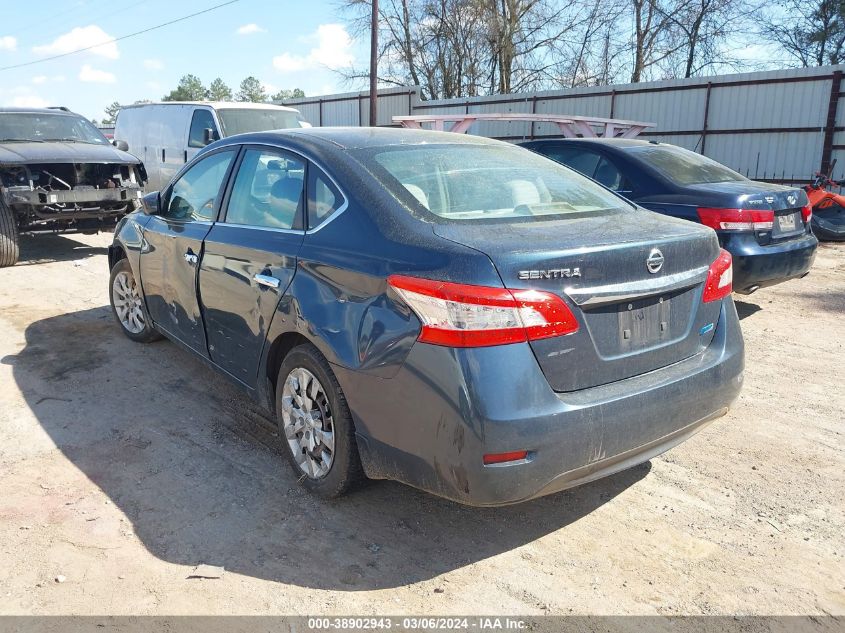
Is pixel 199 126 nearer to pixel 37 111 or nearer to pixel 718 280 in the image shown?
pixel 37 111

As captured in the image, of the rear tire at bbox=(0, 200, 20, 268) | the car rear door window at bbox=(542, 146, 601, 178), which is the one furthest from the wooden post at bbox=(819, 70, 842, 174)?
the rear tire at bbox=(0, 200, 20, 268)

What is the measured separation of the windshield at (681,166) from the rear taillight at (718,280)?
10.1ft

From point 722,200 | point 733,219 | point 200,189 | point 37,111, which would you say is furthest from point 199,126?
point 733,219

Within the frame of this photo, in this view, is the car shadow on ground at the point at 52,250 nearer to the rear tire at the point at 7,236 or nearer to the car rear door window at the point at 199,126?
the rear tire at the point at 7,236

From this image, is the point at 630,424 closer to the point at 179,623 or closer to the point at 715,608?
the point at 715,608

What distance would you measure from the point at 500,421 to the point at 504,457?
0.14 metres

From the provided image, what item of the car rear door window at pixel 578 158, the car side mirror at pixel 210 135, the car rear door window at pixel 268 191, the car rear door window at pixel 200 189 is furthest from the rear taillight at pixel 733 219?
the car side mirror at pixel 210 135

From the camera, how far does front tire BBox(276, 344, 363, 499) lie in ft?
9.59

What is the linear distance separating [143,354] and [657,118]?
14.1 meters

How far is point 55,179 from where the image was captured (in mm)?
8781

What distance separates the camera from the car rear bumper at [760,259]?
560 centimetres

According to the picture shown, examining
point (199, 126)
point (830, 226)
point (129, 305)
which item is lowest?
point (129, 305)

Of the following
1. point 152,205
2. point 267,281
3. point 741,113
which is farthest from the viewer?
point 741,113

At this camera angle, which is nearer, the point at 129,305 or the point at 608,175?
the point at 129,305
